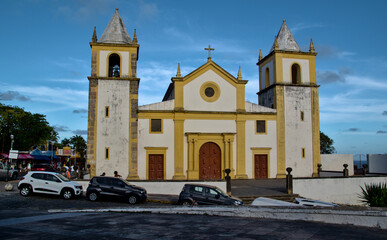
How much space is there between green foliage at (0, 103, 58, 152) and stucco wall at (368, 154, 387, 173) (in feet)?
166

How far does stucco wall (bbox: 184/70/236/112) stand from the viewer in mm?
28266

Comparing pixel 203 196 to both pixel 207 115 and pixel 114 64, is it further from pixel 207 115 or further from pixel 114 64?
pixel 114 64

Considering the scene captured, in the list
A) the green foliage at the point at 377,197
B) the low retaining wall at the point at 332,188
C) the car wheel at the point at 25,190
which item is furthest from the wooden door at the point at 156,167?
the green foliage at the point at 377,197

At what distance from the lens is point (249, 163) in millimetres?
28188

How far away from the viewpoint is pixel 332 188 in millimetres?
22547

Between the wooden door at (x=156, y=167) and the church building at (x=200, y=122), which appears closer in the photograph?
the church building at (x=200, y=122)

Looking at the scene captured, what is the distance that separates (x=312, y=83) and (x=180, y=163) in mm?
13861

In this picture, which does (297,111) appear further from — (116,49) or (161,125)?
(116,49)

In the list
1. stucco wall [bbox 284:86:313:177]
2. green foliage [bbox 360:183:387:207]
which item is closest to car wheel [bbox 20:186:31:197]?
green foliage [bbox 360:183:387:207]

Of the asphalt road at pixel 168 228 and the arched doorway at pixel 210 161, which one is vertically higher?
the arched doorway at pixel 210 161

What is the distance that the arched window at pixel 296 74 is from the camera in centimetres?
3064

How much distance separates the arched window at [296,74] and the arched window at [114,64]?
51.7 feet

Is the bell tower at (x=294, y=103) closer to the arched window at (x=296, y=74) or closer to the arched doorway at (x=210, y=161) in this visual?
the arched window at (x=296, y=74)

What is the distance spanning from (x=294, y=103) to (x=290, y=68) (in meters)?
3.22
